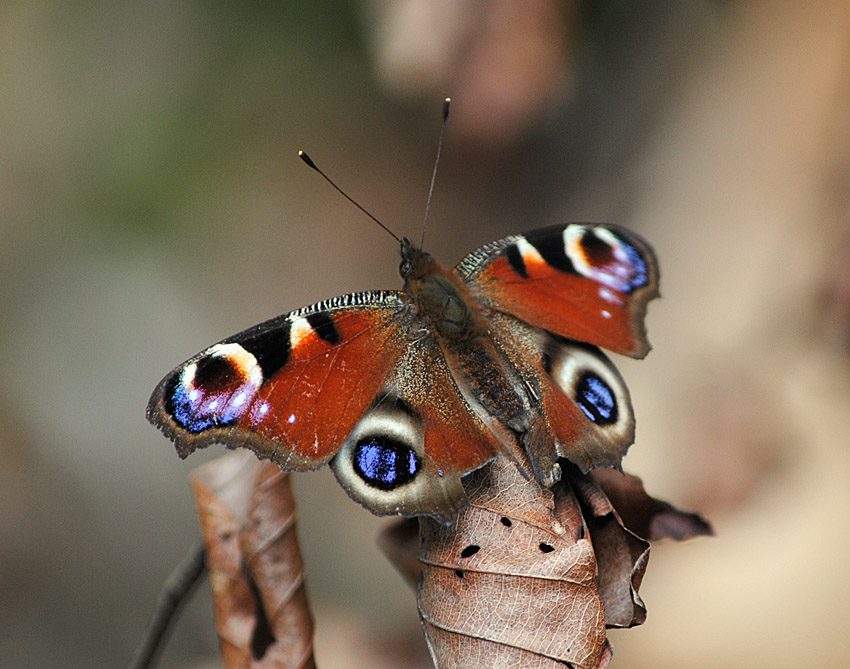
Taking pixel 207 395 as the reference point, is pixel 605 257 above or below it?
above

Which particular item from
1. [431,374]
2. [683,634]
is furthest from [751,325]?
[431,374]

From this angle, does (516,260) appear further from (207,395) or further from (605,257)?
(207,395)

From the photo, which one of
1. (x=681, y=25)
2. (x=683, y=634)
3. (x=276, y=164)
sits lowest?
(x=683, y=634)

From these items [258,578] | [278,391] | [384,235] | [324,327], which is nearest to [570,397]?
[324,327]

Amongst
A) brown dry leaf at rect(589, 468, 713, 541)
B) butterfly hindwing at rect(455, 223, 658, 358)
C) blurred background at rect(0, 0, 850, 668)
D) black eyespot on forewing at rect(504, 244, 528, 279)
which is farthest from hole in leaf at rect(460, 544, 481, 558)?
blurred background at rect(0, 0, 850, 668)

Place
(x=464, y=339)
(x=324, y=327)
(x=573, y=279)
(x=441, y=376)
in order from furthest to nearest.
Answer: (x=573, y=279) → (x=464, y=339) → (x=441, y=376) → (x=324, y=327)

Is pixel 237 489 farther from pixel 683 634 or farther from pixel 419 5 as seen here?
pixel 419 5

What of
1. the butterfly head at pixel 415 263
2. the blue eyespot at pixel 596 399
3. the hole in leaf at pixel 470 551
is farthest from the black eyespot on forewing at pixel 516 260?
the hole in leaf at pixel 470 551
